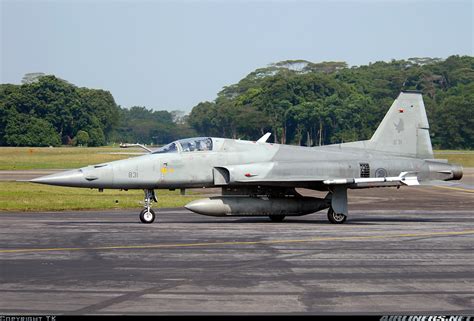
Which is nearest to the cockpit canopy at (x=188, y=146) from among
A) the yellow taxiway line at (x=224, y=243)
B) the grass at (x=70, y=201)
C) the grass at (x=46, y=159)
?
the grass at (x=70, y=201)

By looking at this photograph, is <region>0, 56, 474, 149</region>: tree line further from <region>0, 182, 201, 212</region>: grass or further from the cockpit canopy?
the cockpit canopy

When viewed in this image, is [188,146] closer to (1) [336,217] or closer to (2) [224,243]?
(1) [336,217]

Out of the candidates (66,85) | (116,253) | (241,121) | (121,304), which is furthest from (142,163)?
(66,85)

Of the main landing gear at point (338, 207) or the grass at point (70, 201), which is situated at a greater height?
the grass at point (70, 201)

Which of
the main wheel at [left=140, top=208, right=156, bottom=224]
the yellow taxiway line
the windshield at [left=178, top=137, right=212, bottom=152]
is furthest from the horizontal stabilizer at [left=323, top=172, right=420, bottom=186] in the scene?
the main wheel at [left=140, top=208, right=156, bottom=224]

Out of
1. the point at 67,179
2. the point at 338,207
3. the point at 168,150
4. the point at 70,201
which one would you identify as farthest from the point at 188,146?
the point at 70,201

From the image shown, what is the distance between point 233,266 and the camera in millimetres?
14898

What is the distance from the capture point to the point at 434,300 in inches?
457

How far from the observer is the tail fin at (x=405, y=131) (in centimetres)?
2619

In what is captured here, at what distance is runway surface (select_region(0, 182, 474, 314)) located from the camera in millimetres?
11328

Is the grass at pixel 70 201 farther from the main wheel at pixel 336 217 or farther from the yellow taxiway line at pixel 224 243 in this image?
the yellow taxiway line at pixel 224 243

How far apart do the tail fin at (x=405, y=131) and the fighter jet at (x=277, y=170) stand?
0.10 feet

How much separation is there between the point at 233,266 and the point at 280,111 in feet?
299

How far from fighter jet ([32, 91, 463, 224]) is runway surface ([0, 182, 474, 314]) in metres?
0.65
